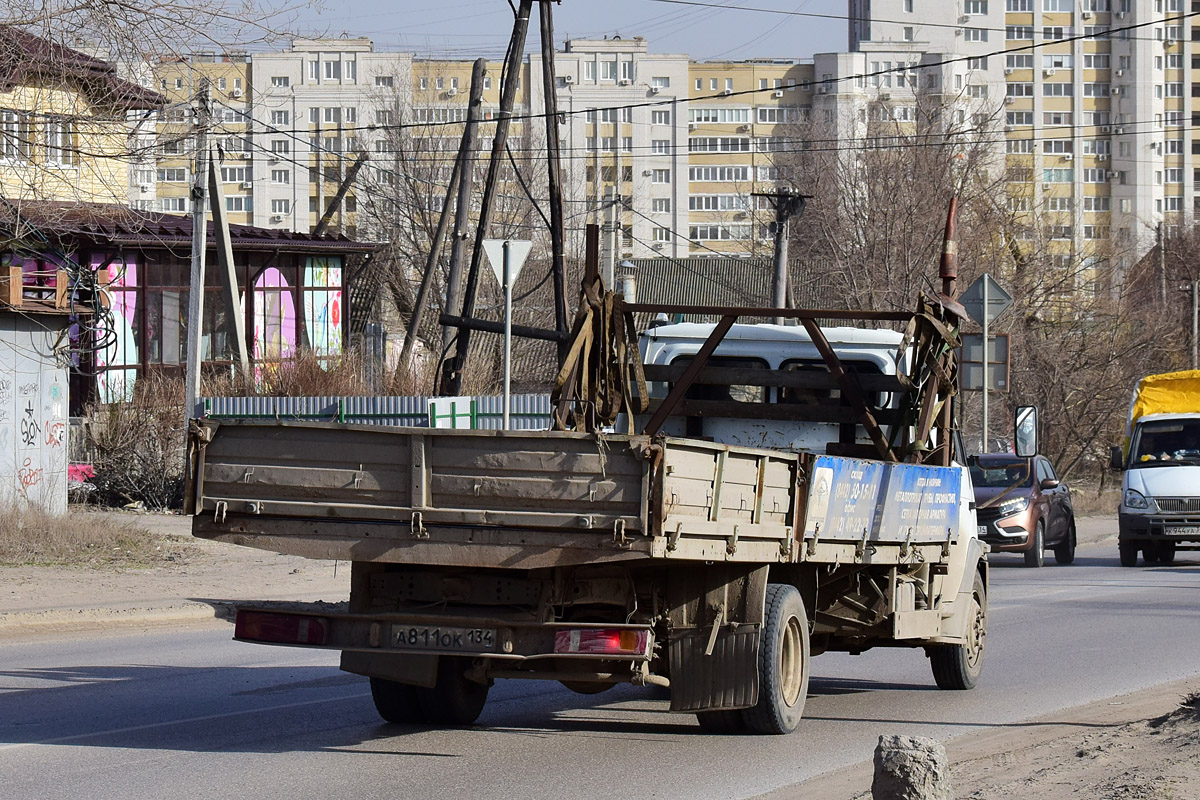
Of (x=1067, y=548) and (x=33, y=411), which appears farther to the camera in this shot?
(x=1067, y=548)

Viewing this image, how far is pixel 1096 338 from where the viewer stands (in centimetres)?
4225

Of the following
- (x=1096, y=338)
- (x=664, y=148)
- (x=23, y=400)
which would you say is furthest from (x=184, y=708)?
(x=664, y=148)

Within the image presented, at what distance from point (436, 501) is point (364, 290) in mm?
40895

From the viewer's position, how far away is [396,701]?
28.4ft

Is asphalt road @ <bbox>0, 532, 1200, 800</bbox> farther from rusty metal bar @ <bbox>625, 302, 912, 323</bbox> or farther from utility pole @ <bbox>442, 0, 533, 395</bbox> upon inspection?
utility pole @ <bbox>442, 0, 533, 395</bbox>

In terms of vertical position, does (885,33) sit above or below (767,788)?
above

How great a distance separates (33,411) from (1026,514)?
1408cm

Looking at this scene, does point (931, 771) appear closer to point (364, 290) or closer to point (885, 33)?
point (364, 290)

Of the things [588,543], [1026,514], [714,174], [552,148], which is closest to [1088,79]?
[714,174]

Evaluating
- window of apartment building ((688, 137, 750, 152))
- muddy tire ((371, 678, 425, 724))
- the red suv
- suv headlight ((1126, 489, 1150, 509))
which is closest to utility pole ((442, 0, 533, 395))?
the red suv

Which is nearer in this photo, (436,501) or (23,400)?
(436,501)

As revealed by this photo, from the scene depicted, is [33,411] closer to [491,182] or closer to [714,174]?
[491,182]

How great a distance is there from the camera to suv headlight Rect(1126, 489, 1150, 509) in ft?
73.5

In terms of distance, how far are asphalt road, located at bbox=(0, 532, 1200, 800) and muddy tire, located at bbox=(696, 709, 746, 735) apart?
6 centimetres
